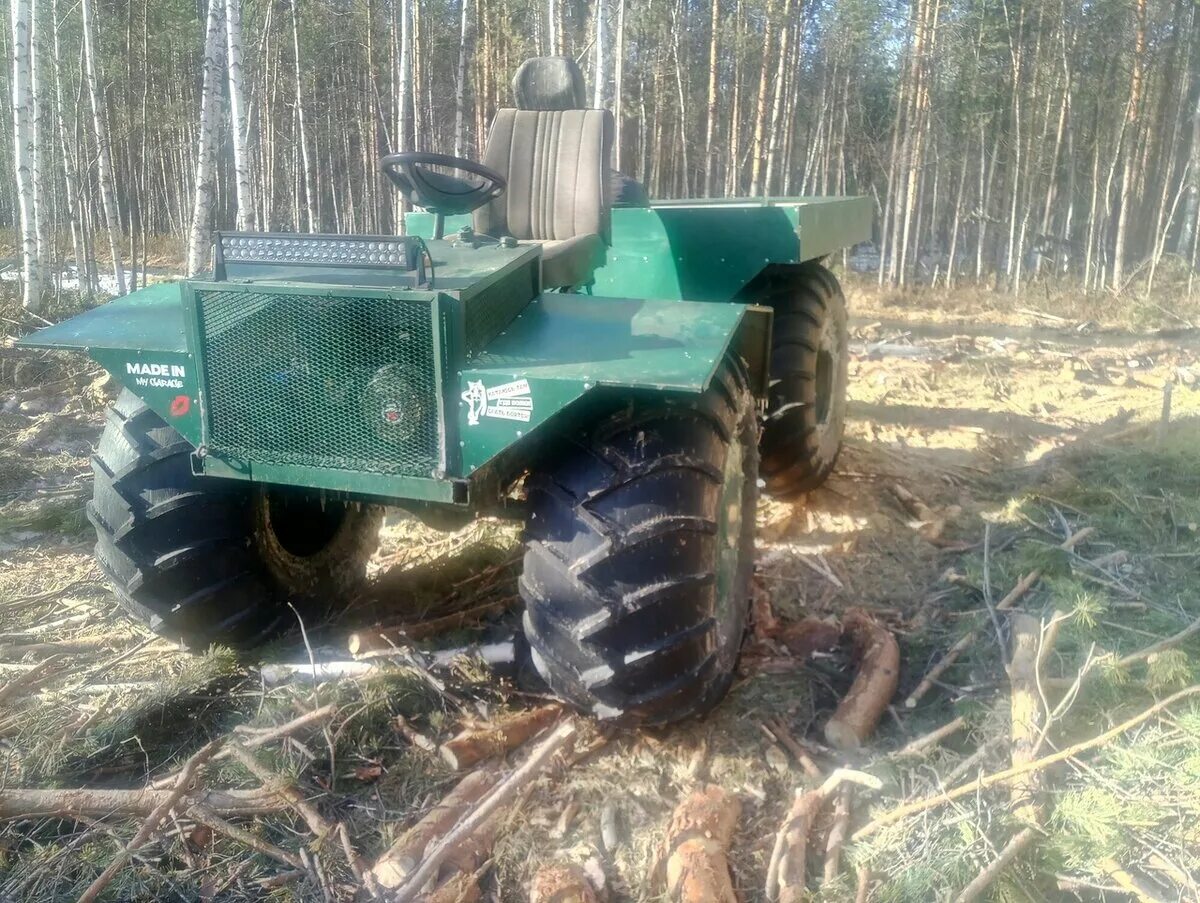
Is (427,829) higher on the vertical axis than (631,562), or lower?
lower

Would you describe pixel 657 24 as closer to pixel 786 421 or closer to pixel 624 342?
pixel 786 421

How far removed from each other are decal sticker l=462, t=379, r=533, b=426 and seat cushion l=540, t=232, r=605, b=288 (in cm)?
89

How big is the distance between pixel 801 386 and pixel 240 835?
3.22 m

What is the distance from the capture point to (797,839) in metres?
2.55

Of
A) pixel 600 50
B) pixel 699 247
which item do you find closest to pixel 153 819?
pixel 699 247

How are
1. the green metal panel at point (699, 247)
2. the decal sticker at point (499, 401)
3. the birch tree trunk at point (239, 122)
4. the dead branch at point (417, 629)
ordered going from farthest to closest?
the birch tree trunk at point (239, 122)
the green metal panel at point (699, 247)
the dead branch at point (417, 629)
the decal sticker at point (499, 401)

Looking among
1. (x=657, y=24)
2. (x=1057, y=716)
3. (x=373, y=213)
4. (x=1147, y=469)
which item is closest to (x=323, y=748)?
(x=1057, y=716)

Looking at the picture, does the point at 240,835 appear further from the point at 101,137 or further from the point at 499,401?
the point at 101,137

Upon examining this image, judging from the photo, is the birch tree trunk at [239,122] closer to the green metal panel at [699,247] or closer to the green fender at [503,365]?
the green metal panel at [699,247]

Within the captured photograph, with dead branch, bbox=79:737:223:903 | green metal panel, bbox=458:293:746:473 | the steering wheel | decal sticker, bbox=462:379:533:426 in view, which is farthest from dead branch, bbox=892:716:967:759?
the steering wheel

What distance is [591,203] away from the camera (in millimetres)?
4117

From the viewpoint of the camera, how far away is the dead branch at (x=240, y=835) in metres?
2.51

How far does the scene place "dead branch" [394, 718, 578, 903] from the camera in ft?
7.78

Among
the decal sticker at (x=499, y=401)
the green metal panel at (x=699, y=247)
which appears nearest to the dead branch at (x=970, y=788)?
the decal sticker at (x=499, y=401)
